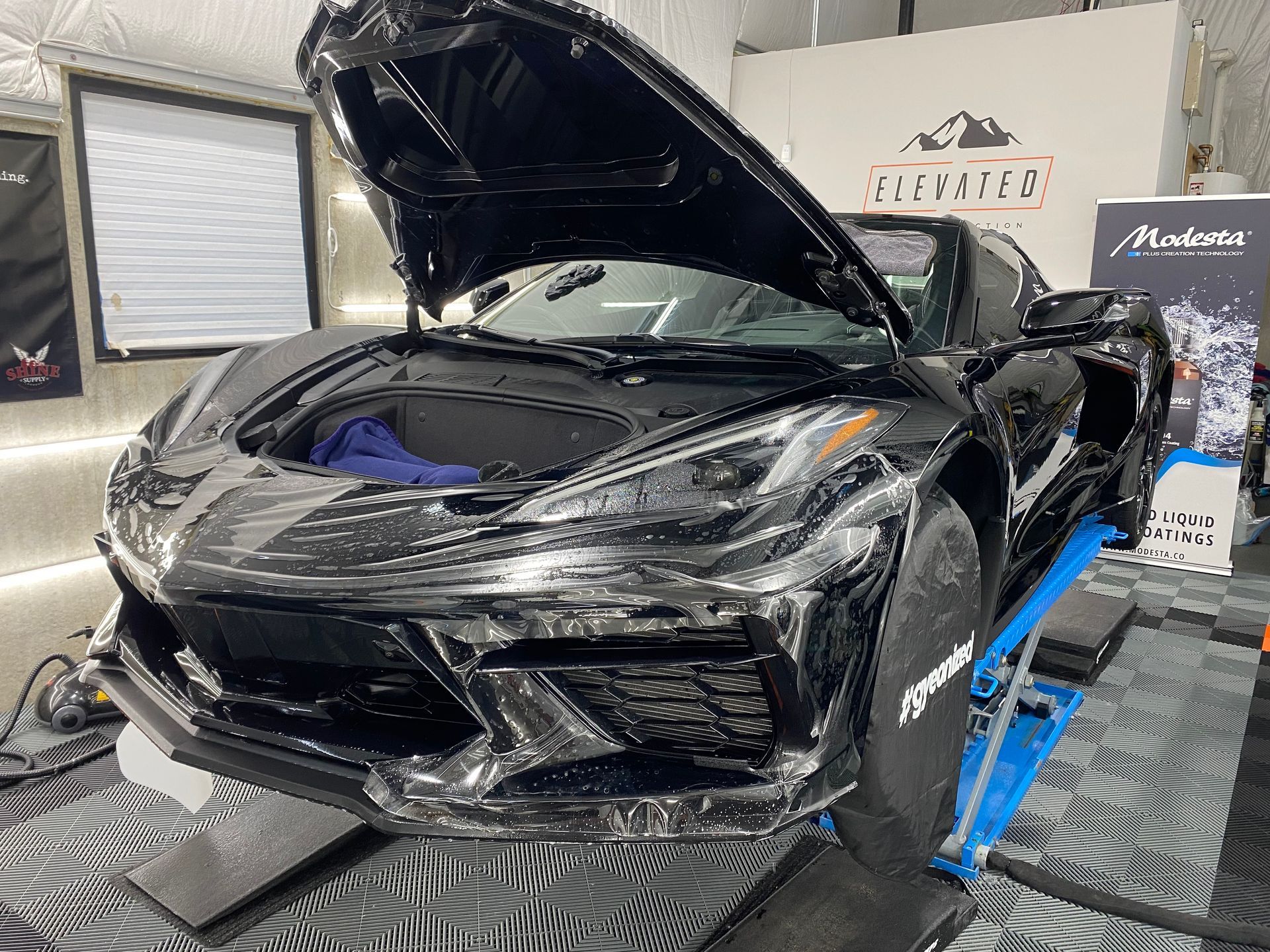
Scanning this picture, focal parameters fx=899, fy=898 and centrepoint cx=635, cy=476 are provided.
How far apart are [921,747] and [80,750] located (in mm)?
1934

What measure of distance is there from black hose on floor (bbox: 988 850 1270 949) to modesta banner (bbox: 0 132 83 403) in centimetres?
308

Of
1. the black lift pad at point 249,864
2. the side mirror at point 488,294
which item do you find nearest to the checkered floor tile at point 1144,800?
the black lift pad at point 249,864

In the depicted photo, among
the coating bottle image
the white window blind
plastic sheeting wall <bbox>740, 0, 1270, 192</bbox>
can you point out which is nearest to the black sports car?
the white window blind

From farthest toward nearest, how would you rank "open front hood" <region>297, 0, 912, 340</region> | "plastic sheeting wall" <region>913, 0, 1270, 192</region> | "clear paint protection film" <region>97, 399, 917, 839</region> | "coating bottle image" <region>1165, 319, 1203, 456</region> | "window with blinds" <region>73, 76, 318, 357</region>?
"plastic sheeting wall" <region>913, 0, 1270, 192</region>, "coating bottle image" <region>1165, 319, 1203, 456</region>, "window with blinds" <region>73, 76, 318, 357</region>, "open front hood" <region>297, 0, 912, 340</region>, "clear paint protection film" <region>97, 399, 917, 839</region>

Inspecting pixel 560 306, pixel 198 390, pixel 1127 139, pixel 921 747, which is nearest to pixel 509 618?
pixel 921 747

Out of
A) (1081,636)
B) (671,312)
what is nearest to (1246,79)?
(1081,636)

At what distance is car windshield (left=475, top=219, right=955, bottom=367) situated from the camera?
1.73m

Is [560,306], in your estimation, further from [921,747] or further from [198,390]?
[921,747]

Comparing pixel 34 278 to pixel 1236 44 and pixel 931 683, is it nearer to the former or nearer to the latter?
pixel 931 683

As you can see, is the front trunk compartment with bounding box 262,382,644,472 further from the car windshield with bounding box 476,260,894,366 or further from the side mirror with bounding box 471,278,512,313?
the side mirror with bounding box 471,278,512,313

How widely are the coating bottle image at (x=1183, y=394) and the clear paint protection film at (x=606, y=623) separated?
3.57 m

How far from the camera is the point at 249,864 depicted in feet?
5.36

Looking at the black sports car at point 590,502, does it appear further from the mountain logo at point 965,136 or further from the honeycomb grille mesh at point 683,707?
the mountain logo at point 965,136

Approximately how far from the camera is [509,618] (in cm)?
101
